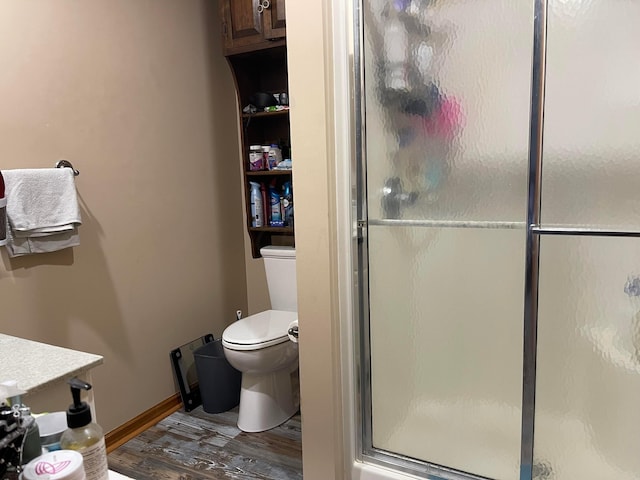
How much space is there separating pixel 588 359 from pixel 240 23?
211cm

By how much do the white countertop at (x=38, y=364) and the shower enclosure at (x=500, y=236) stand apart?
3.00ft

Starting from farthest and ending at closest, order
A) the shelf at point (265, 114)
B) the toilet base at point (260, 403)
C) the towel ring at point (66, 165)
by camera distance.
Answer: the shelf at point (265, 114) → the toilet base at point (260, 403) → the towel ring at point (66, 165)

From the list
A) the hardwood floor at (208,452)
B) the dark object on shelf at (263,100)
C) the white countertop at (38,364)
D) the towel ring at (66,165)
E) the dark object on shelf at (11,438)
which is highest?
the dark object on shelf at (263,100)

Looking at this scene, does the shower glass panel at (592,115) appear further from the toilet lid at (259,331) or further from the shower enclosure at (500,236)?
the toilet lid at (259,331)

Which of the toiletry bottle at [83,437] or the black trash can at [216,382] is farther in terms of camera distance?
the black trash can at [216,382]

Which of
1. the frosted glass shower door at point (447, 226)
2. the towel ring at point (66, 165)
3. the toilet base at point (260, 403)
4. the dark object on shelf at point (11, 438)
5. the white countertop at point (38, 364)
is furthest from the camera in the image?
the toilet base at point (260, 403)

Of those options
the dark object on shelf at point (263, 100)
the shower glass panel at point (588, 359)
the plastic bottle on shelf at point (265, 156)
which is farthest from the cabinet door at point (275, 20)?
the shower glass panel at point (588, 359)

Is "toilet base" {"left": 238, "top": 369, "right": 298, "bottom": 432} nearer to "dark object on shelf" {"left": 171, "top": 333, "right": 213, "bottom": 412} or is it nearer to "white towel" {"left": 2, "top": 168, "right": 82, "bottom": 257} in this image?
"dark object on shelf" {"left": 171, "top": 333, "right": 213, "bottom": 412}

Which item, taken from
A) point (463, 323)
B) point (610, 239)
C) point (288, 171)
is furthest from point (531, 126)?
point (288, 171)

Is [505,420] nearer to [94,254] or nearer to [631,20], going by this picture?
[631,20]

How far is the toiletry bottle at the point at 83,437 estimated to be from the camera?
0.66 metres

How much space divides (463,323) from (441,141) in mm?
578

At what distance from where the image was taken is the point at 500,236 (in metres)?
1.45

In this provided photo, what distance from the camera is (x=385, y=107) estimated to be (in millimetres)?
1534
